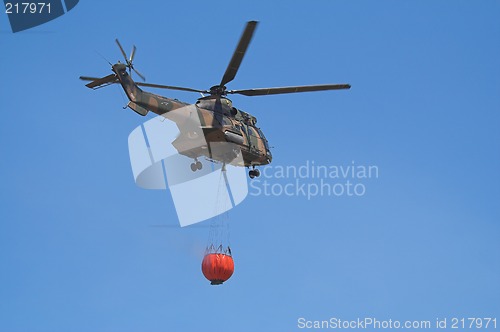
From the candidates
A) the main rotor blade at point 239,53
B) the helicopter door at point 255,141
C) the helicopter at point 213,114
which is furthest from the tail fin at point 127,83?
the helicopter door at point 255,141

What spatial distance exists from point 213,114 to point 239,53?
13.2 feet

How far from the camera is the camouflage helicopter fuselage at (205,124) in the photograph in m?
38.6

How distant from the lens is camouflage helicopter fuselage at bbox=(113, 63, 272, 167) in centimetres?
3856

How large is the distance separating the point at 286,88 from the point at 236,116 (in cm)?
275

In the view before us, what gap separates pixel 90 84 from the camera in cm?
4084

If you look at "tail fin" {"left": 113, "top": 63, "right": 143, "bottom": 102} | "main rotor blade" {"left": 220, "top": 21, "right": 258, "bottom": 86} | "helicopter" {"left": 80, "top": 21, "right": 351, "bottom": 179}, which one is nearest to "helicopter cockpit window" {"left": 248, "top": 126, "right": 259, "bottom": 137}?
"helicopter" {"left": 80, "top": 21, "right": 351, "bottom": 179}

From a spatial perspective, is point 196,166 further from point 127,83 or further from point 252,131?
point 127,83

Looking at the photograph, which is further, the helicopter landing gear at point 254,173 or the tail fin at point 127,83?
the helicopter landing gear at point 254,173

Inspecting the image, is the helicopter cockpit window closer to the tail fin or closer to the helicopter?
the helicopter

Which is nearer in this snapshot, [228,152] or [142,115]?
[142,115]

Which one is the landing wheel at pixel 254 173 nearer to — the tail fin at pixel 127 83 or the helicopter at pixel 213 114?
the helicopter at pixel 213 114

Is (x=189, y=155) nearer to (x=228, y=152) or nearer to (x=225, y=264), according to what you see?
(x=228, y=152)

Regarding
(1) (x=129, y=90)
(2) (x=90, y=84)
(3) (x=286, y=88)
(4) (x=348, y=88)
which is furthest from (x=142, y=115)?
(4) (x=348, y=88)

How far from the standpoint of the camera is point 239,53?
3759cm
